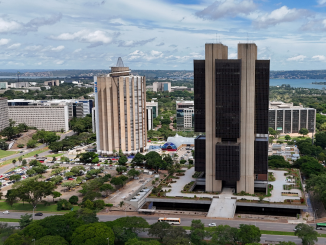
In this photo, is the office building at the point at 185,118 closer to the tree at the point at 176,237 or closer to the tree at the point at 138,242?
the tree at the point at 176,237

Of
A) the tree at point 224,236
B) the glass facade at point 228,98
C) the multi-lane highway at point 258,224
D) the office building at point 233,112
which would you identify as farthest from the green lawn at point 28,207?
the glass facade at point 228,98

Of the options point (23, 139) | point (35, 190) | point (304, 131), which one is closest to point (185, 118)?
point (304, 131)

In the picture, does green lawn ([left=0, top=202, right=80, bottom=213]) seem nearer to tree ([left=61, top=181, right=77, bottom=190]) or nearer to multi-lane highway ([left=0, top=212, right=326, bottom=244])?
multi-lane highway ([left=0, top=212, right=326, bottom=244])

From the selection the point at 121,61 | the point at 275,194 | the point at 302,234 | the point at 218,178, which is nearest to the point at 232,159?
the point at 218,178

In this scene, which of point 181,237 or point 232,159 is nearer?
point 181,237

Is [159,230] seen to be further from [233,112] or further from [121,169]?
[121,169]

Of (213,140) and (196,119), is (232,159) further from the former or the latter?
(196,119)
